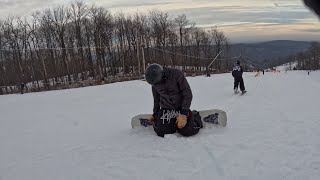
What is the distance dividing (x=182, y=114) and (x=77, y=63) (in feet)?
170

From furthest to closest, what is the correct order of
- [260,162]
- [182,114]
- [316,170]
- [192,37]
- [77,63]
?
1. [192,37]
2. [77,63]
3. [182,114]
4. [260,162]
5. [316,170]

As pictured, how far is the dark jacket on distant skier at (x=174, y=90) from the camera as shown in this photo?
5949 mm

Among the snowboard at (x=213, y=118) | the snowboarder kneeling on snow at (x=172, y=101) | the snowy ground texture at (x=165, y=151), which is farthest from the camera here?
the snowboard at (x=213, y=118)

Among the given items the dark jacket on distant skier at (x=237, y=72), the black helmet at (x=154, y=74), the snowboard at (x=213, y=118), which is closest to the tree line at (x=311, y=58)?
the dark jacket on distant skier at (x=237, y=72)

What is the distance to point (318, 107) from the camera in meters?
8.97

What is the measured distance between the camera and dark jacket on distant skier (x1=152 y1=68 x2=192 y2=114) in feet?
19.5

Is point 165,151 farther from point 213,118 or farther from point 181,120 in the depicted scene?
point 213,118

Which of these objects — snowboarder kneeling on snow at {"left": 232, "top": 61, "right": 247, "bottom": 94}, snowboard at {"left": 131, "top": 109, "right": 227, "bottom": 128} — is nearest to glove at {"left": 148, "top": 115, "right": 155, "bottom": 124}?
snowboard at {"left": 131, "top": 109, "right": 227, "bottom": 128}

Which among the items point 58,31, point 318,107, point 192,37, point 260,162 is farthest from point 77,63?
point 260,162

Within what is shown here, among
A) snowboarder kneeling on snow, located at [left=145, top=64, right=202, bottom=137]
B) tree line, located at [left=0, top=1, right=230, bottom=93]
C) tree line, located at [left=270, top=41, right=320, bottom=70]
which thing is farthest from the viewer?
tree line, located at [left=270, top=41, right=320, bottom=70]

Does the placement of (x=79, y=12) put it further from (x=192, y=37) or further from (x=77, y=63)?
(x=192, y=37)

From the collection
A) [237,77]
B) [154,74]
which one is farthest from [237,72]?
[154,74]

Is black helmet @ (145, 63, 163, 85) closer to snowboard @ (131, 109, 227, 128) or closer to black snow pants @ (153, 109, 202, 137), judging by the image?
black snow pants @ (153, 109, 202, 137)

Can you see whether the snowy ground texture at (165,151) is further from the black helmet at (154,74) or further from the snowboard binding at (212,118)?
the black helmet at (154,74)
